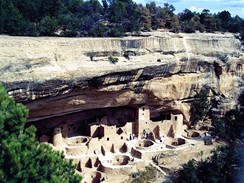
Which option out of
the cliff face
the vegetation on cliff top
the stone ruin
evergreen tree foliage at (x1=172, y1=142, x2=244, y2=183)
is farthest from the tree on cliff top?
the vegetation on cliff top

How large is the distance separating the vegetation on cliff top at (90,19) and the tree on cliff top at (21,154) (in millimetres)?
9527

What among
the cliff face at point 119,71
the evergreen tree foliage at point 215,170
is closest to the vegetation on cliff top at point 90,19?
the cliff face at point 119,71

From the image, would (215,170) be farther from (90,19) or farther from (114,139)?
(90,19)

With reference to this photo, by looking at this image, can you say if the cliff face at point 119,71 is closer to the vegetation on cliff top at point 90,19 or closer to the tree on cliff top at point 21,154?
the vegetation on cliff top at point 90,19

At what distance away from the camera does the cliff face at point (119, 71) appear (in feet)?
47.5

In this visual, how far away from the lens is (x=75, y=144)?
18.2m

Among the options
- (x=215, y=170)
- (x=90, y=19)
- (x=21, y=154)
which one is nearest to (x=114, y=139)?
(x=215, y=170)

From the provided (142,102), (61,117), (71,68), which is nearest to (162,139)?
(142,102)

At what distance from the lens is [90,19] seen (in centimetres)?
A: 2156

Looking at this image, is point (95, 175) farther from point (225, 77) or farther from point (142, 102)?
point (225, 77)

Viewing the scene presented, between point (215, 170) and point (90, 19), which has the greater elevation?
point (90, 19)

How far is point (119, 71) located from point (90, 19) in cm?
589

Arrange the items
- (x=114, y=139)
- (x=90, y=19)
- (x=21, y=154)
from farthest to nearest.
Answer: (x=90, y=19), (x=114, y=139), (x=21, y=154)

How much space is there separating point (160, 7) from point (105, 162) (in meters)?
13.9
